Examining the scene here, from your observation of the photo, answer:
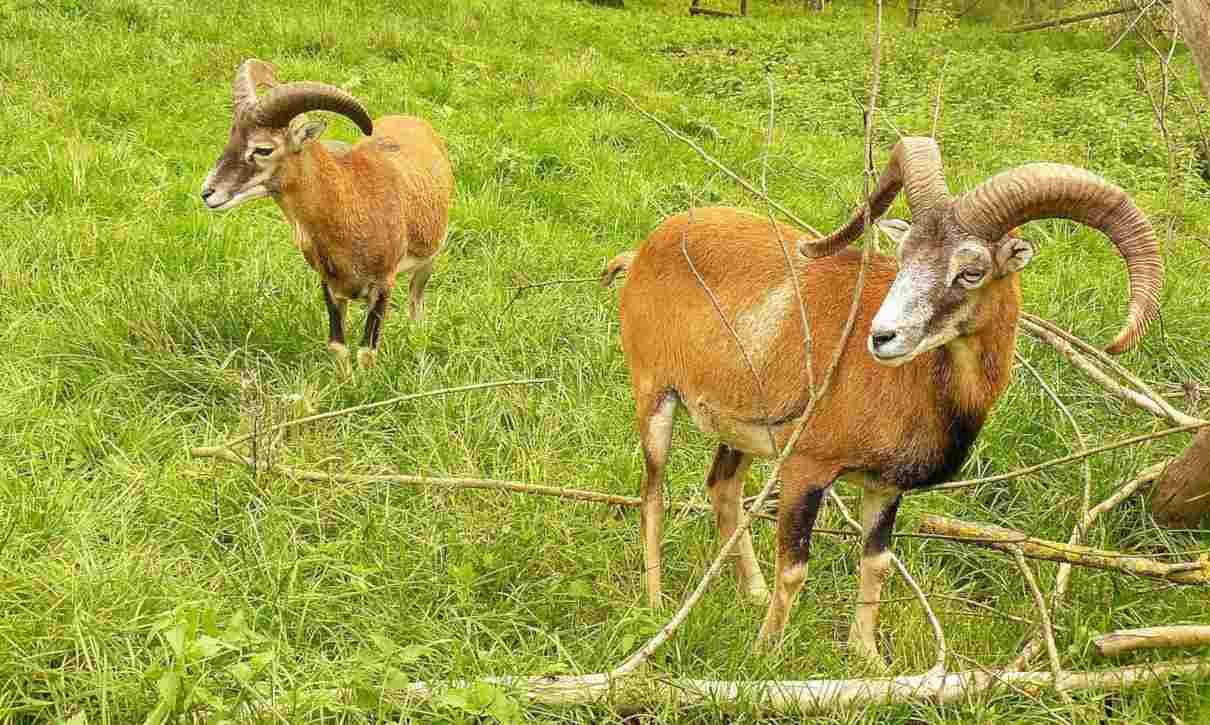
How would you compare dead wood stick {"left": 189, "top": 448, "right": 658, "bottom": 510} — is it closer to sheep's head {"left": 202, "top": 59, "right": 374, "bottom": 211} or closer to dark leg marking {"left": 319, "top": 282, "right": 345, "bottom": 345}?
dark leg marking {"left": 319, "top": 282, "right": 345, "bottom": 345}

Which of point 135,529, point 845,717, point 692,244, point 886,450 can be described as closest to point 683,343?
point 692,244

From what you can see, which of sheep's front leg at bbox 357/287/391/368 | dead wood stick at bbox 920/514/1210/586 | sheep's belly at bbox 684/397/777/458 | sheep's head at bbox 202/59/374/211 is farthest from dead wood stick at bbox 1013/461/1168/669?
sheep's head at bbox 202/59/374/211

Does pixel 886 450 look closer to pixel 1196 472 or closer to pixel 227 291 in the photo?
pixel 1196 472

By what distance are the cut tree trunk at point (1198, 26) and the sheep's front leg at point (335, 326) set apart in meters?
3.90

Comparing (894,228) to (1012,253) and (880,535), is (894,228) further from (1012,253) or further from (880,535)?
(880,535)

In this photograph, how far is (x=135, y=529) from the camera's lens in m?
3.87

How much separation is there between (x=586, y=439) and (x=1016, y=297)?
215 cm

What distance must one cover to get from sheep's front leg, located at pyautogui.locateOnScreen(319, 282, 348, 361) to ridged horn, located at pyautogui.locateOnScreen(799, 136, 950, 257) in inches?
108

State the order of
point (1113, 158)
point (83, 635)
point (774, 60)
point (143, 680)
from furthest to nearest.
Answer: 1. point (774, 60)
2. point (1113, 158)
3. point (83, 635)
4. point (143, 680)

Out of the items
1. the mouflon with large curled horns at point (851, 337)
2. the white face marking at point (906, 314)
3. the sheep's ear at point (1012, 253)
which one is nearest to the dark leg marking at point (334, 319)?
the mouflon with large curled horns at point (851, 337)

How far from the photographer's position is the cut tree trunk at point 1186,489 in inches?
159

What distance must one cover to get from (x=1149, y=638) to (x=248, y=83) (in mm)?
4573

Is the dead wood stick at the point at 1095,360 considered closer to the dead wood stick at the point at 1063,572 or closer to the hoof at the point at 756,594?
the dead wood stick at the point at 1063,572

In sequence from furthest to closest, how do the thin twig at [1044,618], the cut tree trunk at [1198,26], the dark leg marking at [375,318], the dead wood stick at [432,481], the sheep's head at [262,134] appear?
the dark leg marking at [375,318], the sheep's head at [262,134], the dead wood stick at [432,481], the cut tree trunk at [1198,26], the thin twig at [1044,618]
